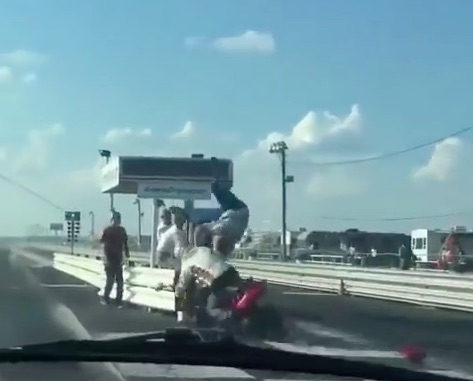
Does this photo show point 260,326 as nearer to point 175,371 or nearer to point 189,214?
point 189,214

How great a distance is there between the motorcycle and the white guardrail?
4.94 m

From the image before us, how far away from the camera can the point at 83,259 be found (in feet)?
90.8

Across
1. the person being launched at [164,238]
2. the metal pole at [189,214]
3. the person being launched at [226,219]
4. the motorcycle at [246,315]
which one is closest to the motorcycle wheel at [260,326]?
the motorcycle at [246,315]

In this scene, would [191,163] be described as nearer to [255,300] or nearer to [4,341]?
[255,300]

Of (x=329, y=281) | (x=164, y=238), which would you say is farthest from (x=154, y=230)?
(x=329, y=281)

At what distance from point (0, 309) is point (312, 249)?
2014 centimetres

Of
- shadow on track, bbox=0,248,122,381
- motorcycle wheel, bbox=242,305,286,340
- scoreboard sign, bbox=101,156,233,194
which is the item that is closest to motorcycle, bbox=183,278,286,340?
motorcycle wheel, bbox=242,305,286,340

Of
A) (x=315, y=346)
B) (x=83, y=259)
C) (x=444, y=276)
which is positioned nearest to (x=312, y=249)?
(x=83, y=259)

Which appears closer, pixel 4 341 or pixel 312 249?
pixel 4 341

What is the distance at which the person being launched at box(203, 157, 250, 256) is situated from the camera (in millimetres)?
9797

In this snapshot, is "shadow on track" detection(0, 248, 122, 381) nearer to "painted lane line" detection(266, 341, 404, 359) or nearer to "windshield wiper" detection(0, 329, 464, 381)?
"windshield wiper" detection(0, 329, 464, 381)

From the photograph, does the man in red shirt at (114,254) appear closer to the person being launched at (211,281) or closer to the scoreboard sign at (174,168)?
the scoreboard sign at (174,168)

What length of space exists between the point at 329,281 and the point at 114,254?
8000 millimetres

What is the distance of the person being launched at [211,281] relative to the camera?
9.29m
